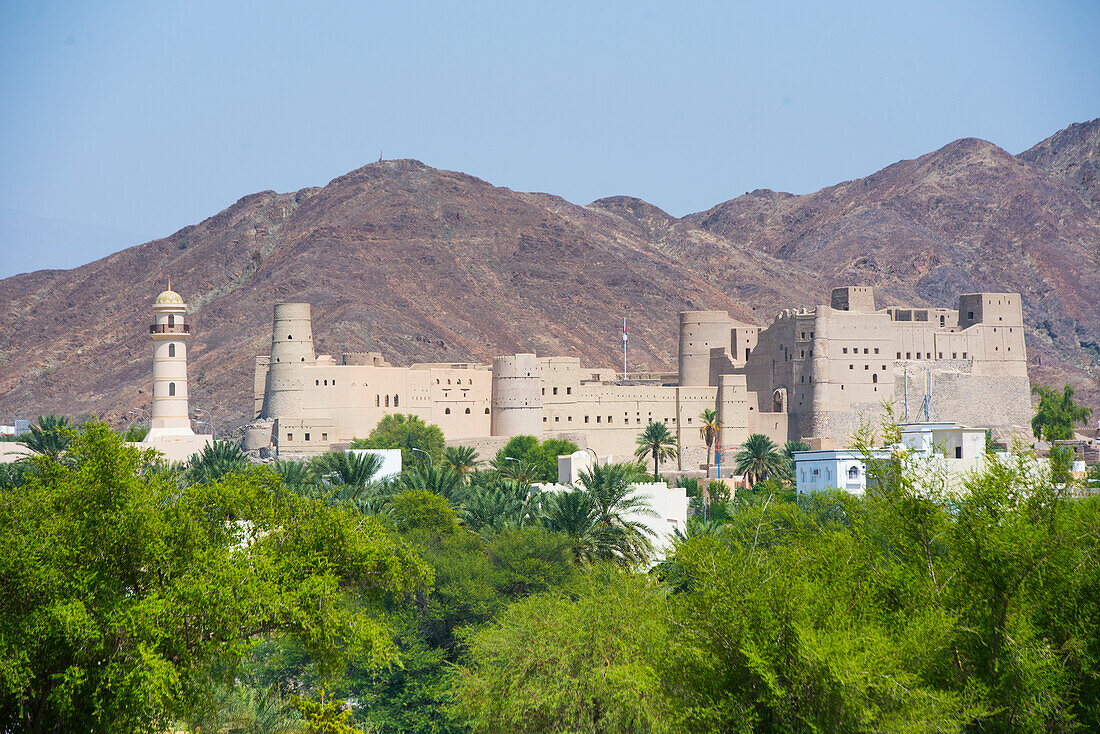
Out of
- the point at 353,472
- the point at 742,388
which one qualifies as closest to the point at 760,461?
the point at 742,388

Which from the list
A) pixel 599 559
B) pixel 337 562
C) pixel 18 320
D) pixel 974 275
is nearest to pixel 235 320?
pixel 18 320

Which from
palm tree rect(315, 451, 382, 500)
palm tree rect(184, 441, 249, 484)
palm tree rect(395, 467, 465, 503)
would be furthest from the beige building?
palm tree rect(395, 467, 465, 503)

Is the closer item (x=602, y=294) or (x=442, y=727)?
(x=442, y=727)

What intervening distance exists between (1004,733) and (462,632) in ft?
47.3

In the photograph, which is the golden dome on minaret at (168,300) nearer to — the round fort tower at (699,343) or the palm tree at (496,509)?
the palm tree at (496,509)

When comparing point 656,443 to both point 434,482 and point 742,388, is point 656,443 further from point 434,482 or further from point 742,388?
point 434,482

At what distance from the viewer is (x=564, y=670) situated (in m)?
22.1

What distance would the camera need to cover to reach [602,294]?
15038 cm

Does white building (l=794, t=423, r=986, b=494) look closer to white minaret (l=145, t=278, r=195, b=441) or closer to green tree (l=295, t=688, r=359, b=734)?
green tree (l=295, t=688, r=359, b=734)

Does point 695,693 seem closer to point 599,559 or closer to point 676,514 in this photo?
point 599,559

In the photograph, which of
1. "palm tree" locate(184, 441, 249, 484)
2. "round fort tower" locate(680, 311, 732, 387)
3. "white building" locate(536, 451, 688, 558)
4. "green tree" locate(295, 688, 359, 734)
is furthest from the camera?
"round fort tower" locate(680, 311, 732, 387)

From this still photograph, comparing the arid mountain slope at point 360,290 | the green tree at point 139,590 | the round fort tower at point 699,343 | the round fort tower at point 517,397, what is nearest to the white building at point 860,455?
the round fort tower at point 517,397

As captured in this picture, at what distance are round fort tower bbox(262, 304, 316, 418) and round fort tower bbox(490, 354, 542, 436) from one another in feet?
33.3

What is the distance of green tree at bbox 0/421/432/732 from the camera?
15492 mm
